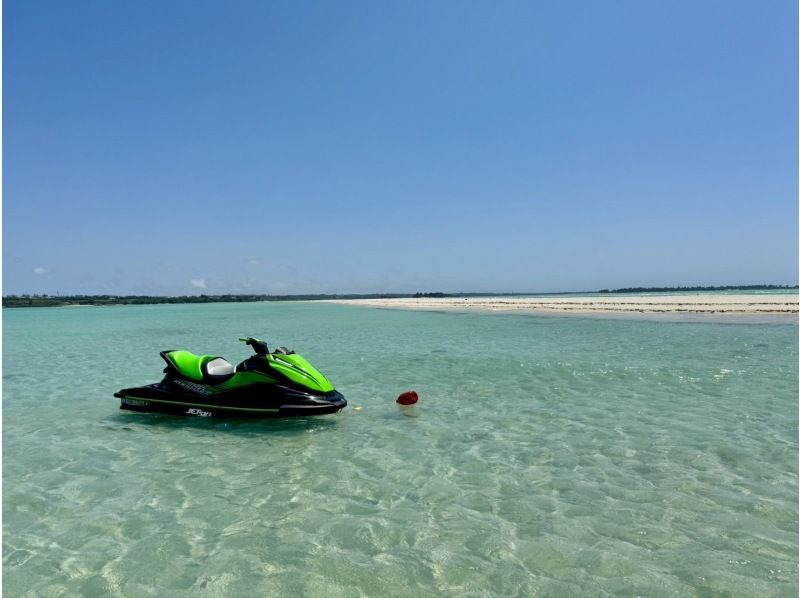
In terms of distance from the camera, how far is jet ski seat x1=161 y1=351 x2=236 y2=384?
7827mm

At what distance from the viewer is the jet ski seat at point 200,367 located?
783 cm

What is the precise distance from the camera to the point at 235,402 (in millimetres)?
7477

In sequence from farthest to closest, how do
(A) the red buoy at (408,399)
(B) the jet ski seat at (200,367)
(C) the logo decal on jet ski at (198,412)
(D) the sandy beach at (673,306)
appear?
(D) the sandy beach at (673,306)
(A) the red buoy at (408,399)
(B) the jet ski seat at (200,367)
(C) the logo decal on jet ski at (198,412)

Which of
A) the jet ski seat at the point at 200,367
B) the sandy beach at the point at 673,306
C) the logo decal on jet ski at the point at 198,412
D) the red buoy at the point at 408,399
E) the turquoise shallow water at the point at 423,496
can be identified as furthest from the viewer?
the sandy beach at the point at 673,306

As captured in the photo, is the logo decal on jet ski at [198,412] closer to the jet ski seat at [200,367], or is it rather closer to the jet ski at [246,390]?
the jet ski at [246,390]

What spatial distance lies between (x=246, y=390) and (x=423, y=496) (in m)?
3.86

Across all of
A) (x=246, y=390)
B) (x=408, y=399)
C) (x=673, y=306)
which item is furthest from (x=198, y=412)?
(x=673, y=306)

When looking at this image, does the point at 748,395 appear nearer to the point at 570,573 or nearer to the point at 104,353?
the point at 570,573

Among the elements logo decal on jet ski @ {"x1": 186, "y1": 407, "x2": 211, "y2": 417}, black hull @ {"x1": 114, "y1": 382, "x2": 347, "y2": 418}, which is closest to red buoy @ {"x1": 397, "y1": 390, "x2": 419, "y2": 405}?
black hull @ {"x1": 114, "y1": 382, "x2": 347, "y2": 418}

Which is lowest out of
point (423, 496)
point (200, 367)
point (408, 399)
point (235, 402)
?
point (423, 496)

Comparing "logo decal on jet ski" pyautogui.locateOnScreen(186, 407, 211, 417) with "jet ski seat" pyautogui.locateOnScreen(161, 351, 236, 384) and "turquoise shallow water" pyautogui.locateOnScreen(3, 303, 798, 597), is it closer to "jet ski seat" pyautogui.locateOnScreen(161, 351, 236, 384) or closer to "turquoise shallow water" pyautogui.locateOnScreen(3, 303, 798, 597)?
"turquoise shallow water" pyautogui.locateOnScreen(3, 303, 798, 597)

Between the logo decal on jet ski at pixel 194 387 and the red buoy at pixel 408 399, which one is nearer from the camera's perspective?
the logo decal on jet ski at pixel 194 387

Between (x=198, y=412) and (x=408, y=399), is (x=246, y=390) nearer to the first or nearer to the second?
(x=198, y=412)

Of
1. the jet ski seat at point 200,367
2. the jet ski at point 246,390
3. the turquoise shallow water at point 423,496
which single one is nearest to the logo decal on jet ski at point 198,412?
the jet ski at point 246,390
